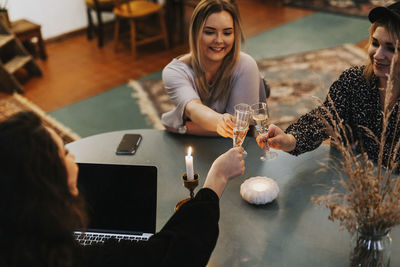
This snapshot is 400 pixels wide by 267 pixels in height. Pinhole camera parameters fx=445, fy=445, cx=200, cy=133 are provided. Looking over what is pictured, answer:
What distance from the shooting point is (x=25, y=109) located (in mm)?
3691

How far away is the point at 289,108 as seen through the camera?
3572 millimetres

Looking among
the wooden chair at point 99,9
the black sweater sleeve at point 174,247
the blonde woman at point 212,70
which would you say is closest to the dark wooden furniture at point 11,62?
the wooden chair at point 99,9

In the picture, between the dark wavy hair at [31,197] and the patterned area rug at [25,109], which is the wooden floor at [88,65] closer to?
the patterned area rug at [25,109]

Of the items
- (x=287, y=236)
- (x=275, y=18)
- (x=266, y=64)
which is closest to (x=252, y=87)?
(x=287, y=236)

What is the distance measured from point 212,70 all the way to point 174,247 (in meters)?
1.18

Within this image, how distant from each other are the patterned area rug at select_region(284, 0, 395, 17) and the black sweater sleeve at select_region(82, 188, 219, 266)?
5148 millimetres

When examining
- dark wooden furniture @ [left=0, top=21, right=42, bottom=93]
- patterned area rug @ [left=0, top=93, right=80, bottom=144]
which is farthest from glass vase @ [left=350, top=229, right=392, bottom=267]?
dark wooden furniture @ [left=0, top=21, right=42, bottom=93]

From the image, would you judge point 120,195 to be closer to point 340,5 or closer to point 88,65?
point 88,65

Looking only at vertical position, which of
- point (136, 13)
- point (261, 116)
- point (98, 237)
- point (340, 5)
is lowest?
point (340, 5)

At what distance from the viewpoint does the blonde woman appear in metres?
2.06

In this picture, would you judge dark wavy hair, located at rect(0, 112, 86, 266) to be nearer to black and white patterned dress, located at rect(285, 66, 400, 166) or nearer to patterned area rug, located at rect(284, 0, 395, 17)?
black and white patterned dress, located at rect(285, 66, 400, 166)

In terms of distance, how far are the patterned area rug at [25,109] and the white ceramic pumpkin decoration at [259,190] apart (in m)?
2.11

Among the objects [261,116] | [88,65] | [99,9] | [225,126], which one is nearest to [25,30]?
[88,65]

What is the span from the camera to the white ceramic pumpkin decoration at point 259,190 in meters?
1.50
